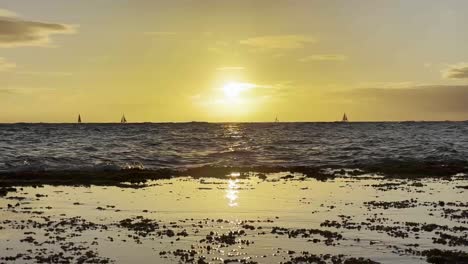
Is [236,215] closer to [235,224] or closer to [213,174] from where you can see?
[235,224]

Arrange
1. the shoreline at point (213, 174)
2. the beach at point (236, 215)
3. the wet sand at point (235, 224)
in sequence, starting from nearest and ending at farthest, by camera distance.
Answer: the wet sand at point (235, 224) < the beach at point (236, 215) < the shoreline at point (213, 174)

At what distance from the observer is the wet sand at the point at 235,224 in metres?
19.6

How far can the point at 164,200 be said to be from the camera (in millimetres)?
33250

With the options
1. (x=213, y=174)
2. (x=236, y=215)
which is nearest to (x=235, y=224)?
(x=236, y=215)

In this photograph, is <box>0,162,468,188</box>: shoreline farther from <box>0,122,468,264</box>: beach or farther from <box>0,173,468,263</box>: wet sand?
<box>0,173,468,263</box>: wet sand

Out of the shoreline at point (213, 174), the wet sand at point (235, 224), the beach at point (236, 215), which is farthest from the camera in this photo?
the shoreline at point (213, 174)

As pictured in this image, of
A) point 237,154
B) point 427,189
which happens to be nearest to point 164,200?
point 427,189

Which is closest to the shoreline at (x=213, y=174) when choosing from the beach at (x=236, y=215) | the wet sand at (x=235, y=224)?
the beach at (x=236, y=215)

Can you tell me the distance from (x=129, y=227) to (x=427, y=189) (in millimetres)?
22933

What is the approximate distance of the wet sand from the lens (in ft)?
64.2

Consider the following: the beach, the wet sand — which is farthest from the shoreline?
the wet sand

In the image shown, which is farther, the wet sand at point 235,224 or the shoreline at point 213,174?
the shoreline at point 213,174

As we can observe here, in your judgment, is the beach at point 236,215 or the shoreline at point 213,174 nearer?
the beach at point 236,215

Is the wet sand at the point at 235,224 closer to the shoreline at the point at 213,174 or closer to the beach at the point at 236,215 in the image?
the beach at the point at 236,215
